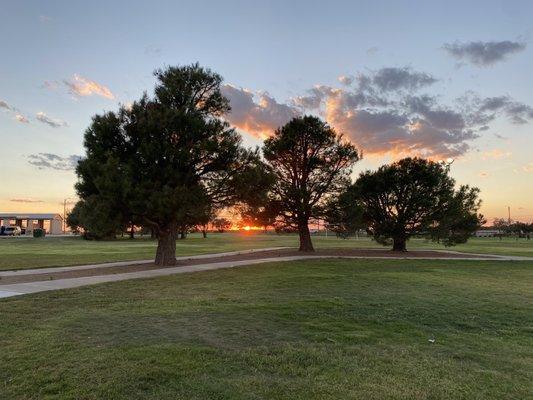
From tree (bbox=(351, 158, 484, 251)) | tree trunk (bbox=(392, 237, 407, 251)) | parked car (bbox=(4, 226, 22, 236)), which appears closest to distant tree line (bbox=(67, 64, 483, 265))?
tree (bbox=(351, 158, 484, 251))

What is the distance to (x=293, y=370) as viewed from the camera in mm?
4961

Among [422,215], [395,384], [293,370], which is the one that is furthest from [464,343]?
[422,215]

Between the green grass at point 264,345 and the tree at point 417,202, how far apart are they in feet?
64.1

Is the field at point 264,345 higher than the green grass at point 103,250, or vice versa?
the green grass at point 103,250

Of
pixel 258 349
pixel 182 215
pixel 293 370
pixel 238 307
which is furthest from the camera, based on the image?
pixel 182 215

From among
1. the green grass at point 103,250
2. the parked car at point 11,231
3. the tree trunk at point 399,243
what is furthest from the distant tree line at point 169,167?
the parked car at point 11,231

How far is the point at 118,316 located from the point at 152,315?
58 centimetres

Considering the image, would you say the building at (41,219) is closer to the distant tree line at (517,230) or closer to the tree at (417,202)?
the tree at (417,202)

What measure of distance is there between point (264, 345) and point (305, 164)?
23.6 metres

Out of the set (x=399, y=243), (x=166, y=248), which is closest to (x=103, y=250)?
(x=166, y=248)

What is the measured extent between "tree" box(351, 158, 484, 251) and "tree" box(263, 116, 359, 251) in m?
2.26

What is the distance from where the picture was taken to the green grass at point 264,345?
4.48m

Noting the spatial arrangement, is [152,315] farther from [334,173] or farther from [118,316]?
[334,173]

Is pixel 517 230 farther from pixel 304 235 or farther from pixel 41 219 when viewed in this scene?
pixel 41 219
